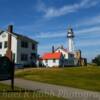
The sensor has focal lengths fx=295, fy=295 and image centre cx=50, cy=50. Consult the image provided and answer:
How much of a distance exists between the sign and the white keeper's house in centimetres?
4635

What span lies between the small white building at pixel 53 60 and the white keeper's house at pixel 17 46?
18605 millimetres

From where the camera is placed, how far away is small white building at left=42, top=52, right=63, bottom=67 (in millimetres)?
89375

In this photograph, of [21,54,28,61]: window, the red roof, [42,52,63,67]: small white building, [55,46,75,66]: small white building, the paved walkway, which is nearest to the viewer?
the paved walkway

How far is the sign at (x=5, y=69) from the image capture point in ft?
56.2

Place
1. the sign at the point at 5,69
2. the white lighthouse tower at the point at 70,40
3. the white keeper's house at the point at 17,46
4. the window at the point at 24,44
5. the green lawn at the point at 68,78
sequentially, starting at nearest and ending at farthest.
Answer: the sign at the point at 5,69 < the green lawn at the point at 68,78 < the white keeper's house at the point at 17,46 < the window at the point at 24,44 < the white lighthouse tower at the point at 70,40

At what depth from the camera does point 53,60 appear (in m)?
90.0

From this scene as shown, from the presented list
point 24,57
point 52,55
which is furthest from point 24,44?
point 52,55

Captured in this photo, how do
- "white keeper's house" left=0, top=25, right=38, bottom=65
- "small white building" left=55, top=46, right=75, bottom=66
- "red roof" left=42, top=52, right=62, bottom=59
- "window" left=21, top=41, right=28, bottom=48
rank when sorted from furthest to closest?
"small white building" left=55, top=46, right=75, bottom=66
"red roof" left=42, top=52, right=62, bottom=59
"window" left=21, top=41, right=28, bottom=48
"white keeper's house" left=0, top=25, right=38, bottom=65

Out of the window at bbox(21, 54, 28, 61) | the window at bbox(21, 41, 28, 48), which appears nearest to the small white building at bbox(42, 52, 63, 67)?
the window at bbox(21, 54, 28, 61)

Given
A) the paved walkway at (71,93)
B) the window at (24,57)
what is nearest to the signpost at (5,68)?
the paved walkway at (71,93)

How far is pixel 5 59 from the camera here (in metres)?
17.3

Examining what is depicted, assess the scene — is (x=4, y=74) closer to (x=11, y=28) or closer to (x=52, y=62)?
(x=11, y=28)

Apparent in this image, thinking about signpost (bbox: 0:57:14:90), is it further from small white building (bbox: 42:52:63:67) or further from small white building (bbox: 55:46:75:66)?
small white building (bbox: 55:46:75:66)

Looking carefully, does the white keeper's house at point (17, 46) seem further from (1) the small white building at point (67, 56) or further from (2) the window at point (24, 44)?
(1) the small white building at point (67, 56)
